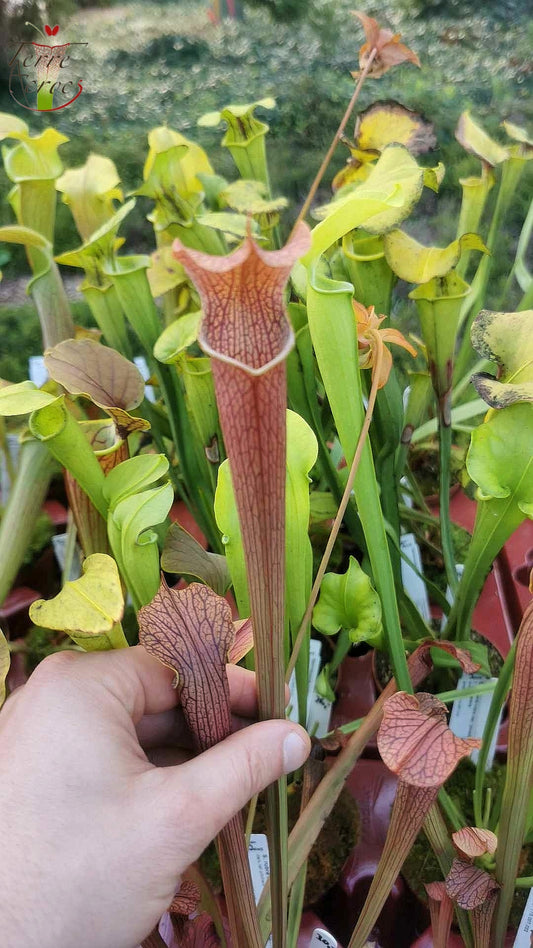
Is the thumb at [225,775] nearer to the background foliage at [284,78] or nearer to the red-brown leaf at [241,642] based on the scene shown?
the red-brown leaf at [241,642]

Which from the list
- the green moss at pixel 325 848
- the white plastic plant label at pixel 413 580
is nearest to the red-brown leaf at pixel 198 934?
the green moss at pixel 325 848

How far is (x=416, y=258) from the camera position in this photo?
24.7 inches

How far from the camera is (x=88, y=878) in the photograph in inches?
16.2

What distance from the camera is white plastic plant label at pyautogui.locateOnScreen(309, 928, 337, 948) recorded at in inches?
23.7

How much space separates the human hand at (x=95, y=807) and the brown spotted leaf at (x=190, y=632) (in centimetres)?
6

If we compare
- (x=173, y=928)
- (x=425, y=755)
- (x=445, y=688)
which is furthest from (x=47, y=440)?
(x=445, y=688)

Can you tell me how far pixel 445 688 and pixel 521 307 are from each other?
1.76ft

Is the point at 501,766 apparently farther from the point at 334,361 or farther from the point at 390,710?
the point at 334,361

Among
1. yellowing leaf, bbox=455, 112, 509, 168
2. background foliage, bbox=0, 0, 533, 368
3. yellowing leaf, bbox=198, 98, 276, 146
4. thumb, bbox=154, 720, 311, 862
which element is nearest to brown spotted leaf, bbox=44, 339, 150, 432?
thumb, bbox=154, 720, 311, 862

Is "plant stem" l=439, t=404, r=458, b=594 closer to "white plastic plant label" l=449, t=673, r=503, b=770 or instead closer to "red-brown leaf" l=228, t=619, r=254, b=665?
"white plastic plant label" l=449, t=673, r=503, b=770

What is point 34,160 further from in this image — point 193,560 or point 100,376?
point 193,560

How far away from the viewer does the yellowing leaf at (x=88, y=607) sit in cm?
44

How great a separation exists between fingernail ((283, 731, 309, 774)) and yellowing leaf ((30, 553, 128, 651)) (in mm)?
148

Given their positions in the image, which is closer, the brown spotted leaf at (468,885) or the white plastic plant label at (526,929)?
the brown spotted leaf at (468,885)
